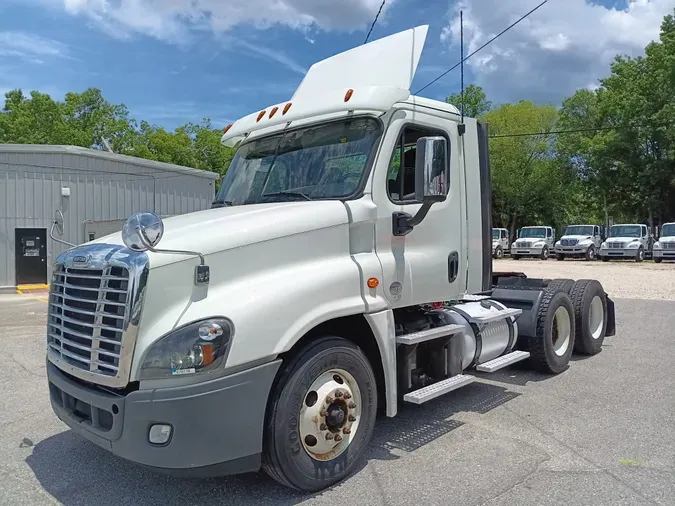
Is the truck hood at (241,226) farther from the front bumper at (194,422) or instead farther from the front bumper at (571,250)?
the front bumper at (571,250)

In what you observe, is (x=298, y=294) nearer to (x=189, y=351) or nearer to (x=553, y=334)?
(x=189, y=351)

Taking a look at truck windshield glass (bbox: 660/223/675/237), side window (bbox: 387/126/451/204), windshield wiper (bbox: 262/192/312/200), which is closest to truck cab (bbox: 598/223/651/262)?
truck windshield glass (bbox: 660/223/675/237)

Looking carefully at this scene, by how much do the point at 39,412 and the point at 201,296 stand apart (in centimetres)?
344

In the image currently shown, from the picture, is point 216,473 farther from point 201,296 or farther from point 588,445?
point 588,445

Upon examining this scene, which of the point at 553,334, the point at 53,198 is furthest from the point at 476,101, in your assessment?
the point at 553,334

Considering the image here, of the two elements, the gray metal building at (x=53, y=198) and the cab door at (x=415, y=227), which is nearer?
the cab door at (x=415, y=227)

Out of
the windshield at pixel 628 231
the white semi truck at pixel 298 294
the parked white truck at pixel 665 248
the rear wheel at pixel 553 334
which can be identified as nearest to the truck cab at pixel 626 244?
the windshield at pixel 628 231

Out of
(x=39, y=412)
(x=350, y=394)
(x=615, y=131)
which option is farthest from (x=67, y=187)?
(x=615, y=131)

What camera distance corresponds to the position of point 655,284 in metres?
18.0

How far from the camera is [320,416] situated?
3.71 m

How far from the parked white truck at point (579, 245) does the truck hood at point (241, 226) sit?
32.9 metres

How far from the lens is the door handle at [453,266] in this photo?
496 centimetres

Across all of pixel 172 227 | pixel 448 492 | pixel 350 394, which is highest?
pixel 172 227

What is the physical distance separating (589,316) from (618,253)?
2688 cm
